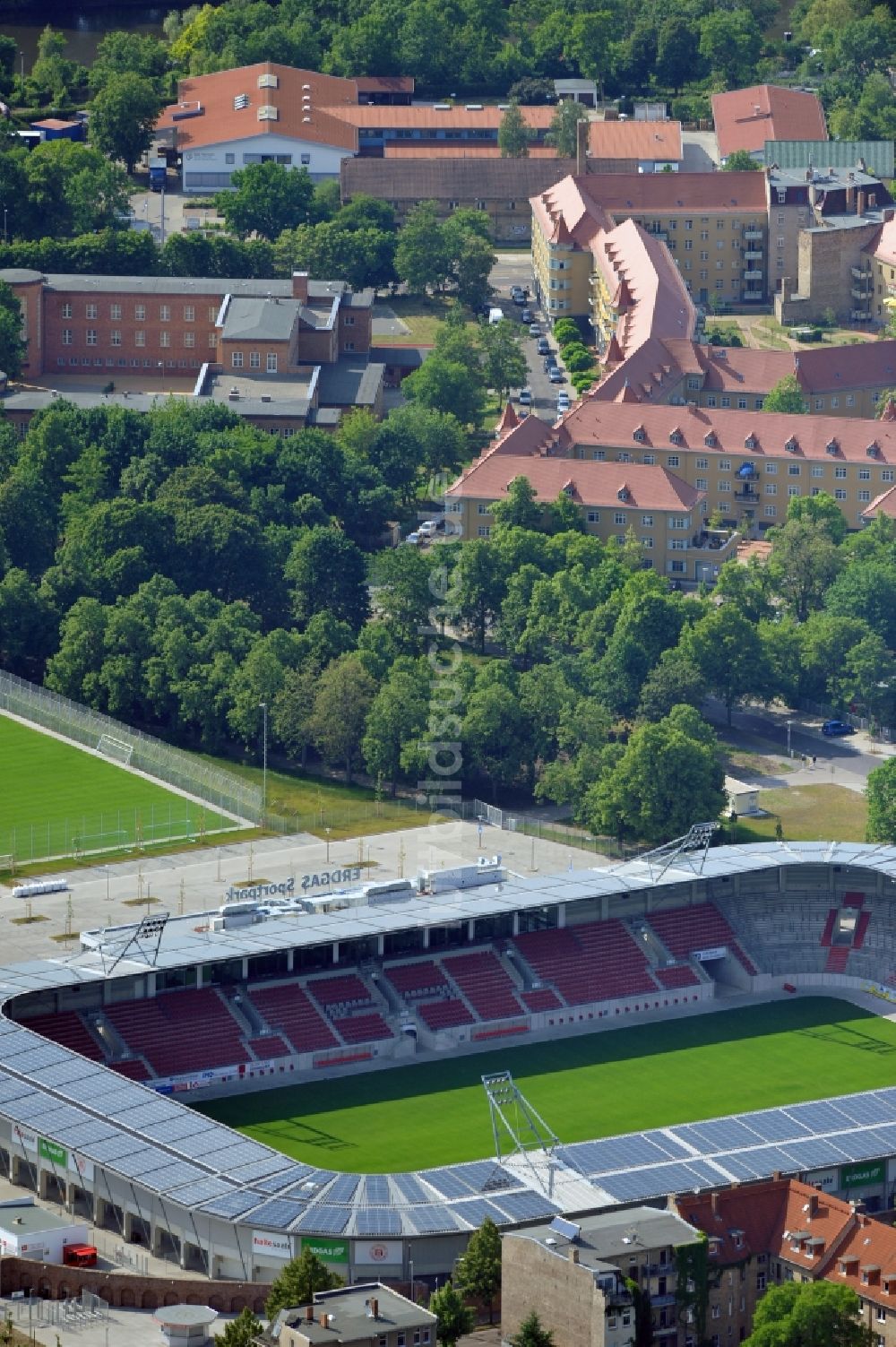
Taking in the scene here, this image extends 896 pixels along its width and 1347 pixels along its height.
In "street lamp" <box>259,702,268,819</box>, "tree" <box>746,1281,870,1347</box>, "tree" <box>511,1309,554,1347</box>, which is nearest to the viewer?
"tree" <box>746,1281,870,1347</box>

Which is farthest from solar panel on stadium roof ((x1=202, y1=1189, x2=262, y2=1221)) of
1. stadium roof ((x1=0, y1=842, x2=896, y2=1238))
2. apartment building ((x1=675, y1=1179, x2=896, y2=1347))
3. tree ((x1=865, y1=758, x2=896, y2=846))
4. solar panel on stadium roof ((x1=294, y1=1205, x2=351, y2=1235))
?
tree ((x1=865, y1=758, x2=896, y2=846))

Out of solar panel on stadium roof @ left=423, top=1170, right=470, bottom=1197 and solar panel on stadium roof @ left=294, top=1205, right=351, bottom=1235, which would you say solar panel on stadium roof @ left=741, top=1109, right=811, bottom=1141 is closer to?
solar panel on stadium roof @ left=423, top=1170, right=470, bottom=1197

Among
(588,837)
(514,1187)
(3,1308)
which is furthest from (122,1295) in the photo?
(588,837)

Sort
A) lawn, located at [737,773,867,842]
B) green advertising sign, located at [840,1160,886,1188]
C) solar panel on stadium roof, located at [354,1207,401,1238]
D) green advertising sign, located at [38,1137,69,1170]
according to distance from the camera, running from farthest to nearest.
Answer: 1. lawn, located at [737,773,867,842]
2. green advertising sign, located at [840,1160,886,1188]
3. green advertising sign, located at [38,1137,69,1170]
4. solar panel on stadium roof, located at [354,1207,401,1238]

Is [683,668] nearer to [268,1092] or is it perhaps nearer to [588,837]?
[588,837]

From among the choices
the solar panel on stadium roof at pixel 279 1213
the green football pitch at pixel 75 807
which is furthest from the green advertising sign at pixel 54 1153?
the green football pitch at pixel 75 807

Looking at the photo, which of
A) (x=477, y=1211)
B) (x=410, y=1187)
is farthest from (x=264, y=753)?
(x=477, y=1211)

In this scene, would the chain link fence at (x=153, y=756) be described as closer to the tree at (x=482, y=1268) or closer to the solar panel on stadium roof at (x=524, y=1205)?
the solar panel on stadium roof at (x=524, y=1205)
